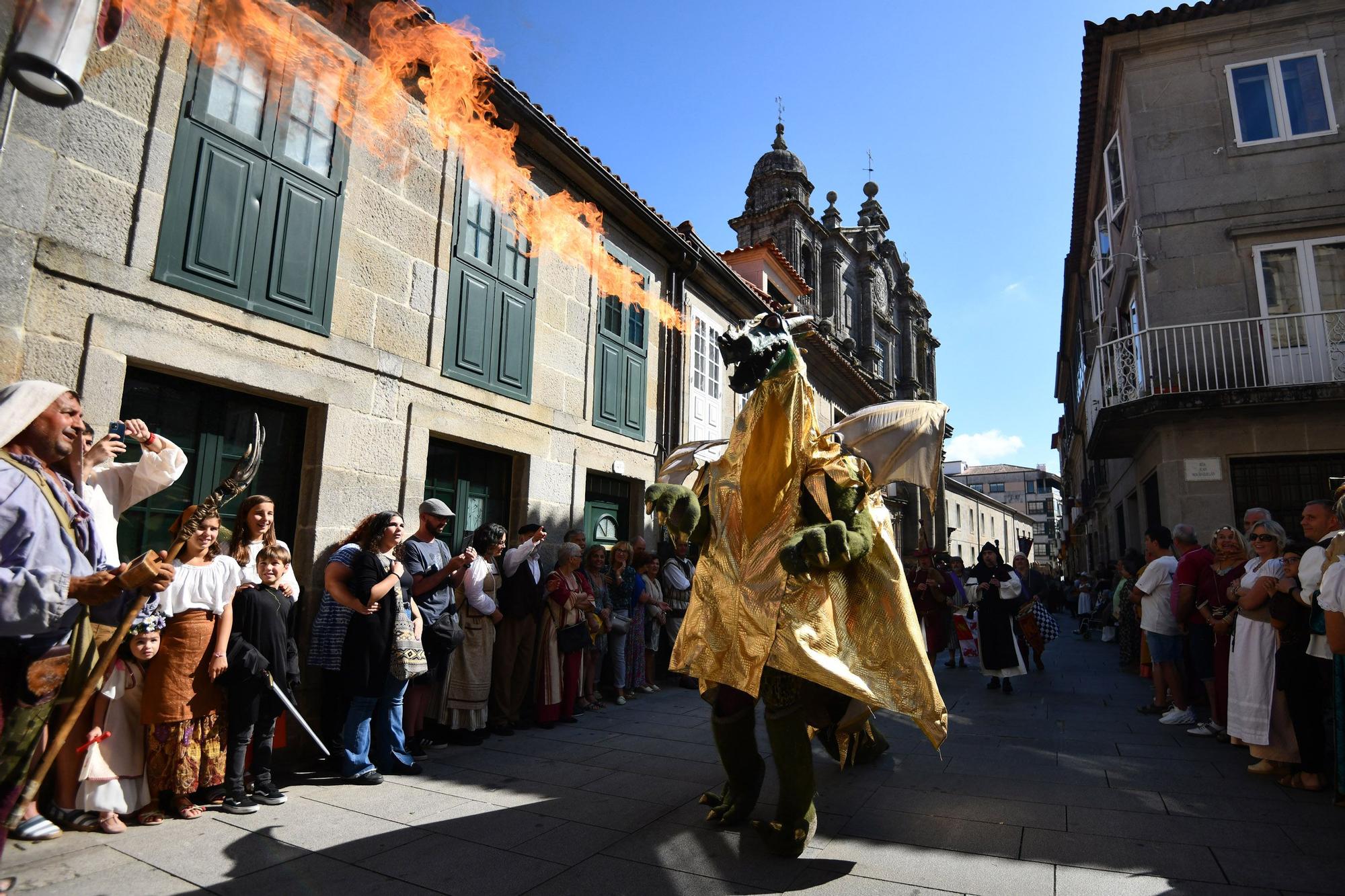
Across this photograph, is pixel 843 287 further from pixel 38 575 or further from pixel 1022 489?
pixel 1022 489

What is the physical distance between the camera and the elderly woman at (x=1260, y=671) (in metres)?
4.48

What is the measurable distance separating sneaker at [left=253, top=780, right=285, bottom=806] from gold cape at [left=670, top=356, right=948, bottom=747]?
7.92 feet

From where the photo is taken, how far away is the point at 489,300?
24.0ft

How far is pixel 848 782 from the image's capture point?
172 inches

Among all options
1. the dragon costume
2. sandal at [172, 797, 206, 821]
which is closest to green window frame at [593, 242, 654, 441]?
the dragon costume

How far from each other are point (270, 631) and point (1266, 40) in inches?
614

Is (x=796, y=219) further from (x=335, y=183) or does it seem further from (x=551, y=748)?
(x=551, y=748)

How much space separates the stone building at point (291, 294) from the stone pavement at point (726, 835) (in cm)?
211

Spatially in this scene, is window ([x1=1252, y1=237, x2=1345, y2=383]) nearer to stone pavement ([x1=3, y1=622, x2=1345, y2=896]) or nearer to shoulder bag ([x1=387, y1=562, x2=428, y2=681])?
stone pavement ([x1=3, y1=622, x2=1345, y2=896])

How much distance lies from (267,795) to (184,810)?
41 cm

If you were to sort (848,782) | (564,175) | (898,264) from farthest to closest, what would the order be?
1. (898,264)
2. (564,175)
3. (848,782)

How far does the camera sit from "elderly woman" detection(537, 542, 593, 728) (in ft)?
20.2

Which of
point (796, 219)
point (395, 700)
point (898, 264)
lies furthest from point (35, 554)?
point (898, 264)

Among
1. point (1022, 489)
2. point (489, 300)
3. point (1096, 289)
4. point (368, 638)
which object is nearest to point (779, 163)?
point (1096, 289)
